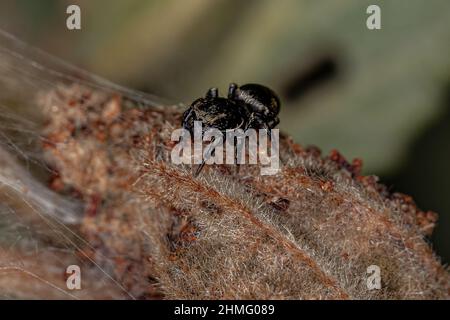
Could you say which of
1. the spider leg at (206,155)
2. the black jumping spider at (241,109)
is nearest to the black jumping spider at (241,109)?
the black jumping spider at (241,109)

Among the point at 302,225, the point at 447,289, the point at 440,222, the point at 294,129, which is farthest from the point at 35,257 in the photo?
the point at 440,222

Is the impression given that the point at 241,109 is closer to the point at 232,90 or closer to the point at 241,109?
the point at 241,109

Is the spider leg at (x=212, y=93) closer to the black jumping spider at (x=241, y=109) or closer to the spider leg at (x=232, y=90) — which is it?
the black jumping spider at (x=241, y=109)

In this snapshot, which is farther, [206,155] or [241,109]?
[241,109]

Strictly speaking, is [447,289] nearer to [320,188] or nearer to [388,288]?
[388,288]

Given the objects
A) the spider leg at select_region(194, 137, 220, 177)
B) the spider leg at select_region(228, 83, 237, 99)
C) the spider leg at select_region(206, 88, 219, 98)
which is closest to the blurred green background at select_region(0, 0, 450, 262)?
the spider leg at select_region(228, 83, 237, 99)

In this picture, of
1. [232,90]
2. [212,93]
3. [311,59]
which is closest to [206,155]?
[212,93]

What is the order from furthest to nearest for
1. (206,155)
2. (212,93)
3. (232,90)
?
1. (232,90)
2. (212,93)
3. (206,155)
